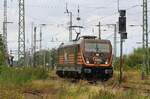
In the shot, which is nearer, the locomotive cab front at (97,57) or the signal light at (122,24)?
the signal light at (122,24)

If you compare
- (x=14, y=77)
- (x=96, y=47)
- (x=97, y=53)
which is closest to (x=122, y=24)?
(x=97, y=53)

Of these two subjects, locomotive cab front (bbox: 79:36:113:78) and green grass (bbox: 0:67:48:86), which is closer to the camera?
green grass (bbox: 0:67:48:86)

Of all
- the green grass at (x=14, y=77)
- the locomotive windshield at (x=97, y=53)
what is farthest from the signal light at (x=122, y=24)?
the green grass at (x=14, y=77)

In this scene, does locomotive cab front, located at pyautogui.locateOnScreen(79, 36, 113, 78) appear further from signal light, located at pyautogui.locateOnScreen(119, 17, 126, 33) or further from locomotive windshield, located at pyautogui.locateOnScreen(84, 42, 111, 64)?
signal light, located at pyautogui.locateOnScreen(119, 17, 126, 33)

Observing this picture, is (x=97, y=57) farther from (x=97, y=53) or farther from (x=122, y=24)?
(x=122, y=24)

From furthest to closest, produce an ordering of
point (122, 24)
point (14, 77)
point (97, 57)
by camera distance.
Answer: point (97, 57), point (122, 24), point (14, 77)

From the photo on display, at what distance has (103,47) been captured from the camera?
3978 centimetres

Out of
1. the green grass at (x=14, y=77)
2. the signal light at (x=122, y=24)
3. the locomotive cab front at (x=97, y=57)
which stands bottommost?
the green grass at (x=14, y=77)

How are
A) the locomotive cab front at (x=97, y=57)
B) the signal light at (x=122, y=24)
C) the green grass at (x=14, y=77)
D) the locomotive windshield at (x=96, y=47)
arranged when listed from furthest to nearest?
the locomotive windshield at (x=96, y=47) → the locomotive cab front at (x=97, y=57) → the signal light at (x=122, y=24) → the green grass at (x=14, y=77)

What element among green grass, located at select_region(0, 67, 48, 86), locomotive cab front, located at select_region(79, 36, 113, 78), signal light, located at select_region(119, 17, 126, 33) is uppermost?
signal light, located at select_region(119, 17, 126, 33)

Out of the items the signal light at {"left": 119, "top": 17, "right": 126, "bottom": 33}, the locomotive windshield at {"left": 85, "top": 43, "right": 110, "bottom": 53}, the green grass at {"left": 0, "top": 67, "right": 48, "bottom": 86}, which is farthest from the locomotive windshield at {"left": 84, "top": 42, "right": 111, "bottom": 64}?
the green grass at {"left": 0, "top": 67, "right": 48, "bottom": 86}

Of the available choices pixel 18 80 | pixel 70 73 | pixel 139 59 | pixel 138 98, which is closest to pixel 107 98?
pixel 138 98

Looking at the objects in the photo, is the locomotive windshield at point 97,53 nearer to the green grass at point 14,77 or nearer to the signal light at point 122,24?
the signal light at point 122,24

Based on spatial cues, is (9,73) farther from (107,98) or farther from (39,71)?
(107,98)
